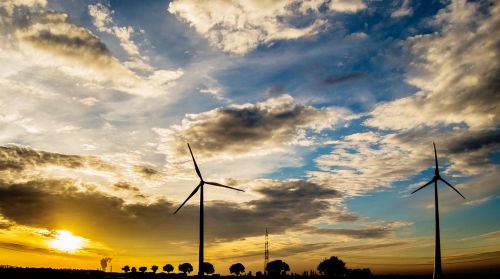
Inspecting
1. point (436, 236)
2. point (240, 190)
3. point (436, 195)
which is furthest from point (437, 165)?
point (240, 190)

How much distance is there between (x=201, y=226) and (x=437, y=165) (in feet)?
277

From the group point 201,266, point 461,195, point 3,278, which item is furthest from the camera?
point 3,278

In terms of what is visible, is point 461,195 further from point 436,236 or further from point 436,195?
point 436,236

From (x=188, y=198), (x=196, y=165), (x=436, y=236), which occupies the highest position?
(x=196, y=165)

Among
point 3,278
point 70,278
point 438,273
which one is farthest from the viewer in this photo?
point 70,278

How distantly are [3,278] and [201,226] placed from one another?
3706 inches

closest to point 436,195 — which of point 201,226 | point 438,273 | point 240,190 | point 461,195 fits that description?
point 461,195

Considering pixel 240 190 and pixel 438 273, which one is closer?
pixel 240 190

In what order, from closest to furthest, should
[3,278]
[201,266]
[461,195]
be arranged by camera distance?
[201,266] < [461,195] < [3,278]

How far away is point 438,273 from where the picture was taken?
382 feet

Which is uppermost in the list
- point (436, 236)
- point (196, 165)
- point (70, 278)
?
point (196, 165)

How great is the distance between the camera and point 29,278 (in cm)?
14650

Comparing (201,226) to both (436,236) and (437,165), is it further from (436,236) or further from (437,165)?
(437,165)

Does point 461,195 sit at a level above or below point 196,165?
below
